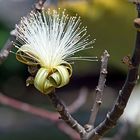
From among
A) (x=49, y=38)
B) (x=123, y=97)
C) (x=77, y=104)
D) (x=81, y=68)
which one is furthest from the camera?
(x=81, y=68)

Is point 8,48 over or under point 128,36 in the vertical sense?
over

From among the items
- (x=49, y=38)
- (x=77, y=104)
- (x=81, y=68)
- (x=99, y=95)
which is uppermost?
(x=49, y=38)

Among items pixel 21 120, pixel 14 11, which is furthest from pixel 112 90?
pixel 14 11

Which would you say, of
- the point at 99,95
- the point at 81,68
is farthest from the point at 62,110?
the point at 81,68

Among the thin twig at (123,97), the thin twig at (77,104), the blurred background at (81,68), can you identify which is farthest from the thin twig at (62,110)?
the thin twig at (77,104)

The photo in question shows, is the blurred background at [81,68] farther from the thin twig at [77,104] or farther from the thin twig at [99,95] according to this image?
the thin twig at [99,95]

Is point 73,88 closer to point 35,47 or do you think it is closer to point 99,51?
point 99,51

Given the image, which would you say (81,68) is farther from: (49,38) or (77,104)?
(49,38)
